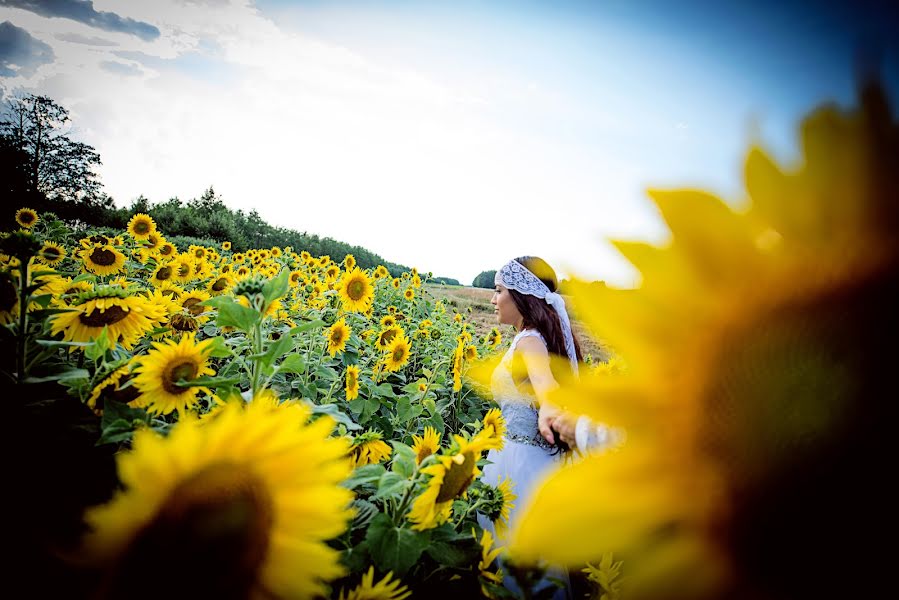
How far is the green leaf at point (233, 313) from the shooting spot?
1.14m

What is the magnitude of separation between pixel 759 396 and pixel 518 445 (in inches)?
124

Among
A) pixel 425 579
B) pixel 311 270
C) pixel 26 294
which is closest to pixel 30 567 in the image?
pixel 26 294

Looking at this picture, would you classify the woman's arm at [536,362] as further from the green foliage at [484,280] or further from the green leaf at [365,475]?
the green foliage at [484,280]

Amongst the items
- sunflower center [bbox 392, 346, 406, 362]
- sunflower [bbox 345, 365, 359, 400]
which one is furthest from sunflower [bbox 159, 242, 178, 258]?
sunflower [bbox 345, 365, 359, 400]

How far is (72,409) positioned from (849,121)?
168 cm

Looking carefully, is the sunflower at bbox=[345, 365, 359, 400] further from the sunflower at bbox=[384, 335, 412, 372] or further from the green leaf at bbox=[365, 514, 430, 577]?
the green leaf at bbox=[365, 514, 430, 577]

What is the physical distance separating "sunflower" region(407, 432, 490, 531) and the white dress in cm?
198

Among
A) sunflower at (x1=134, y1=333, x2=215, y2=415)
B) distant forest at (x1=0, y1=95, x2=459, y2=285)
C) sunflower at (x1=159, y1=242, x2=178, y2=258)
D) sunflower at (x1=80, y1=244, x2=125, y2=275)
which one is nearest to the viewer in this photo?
sunflower at (x1=134, y1=333, x2=215, y2=415)

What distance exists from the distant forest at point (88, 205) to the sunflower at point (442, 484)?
29.9 feet

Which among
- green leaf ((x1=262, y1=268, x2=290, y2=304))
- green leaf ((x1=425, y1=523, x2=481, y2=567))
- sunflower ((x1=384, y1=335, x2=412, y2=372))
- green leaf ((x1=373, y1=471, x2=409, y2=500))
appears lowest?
sunflower ((x1=384, y1=335, x2=412, y2=372))

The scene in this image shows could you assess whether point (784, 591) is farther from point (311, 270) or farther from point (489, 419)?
point (311, 270)

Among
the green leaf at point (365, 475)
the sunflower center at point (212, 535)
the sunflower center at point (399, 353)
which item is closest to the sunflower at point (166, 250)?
the sunflower center at point (399, 353)

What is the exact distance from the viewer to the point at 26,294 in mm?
1047

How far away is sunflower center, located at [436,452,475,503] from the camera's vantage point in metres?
1.11
